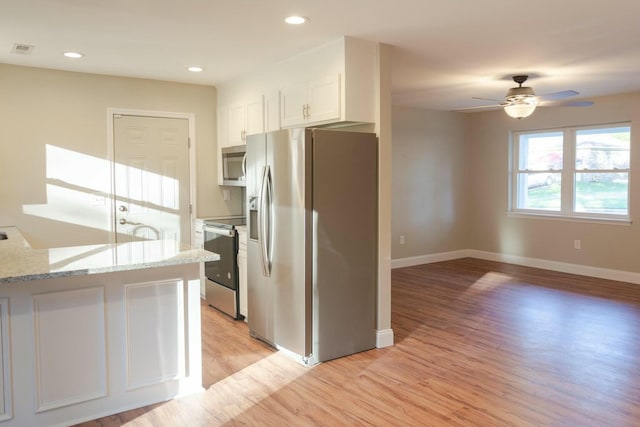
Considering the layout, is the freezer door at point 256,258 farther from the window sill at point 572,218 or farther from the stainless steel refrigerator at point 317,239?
the window sill at point 572,218

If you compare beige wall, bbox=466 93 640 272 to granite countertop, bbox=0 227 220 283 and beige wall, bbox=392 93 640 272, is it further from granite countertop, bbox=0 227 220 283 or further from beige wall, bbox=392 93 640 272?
granite countertop, bbox=0 227 220 283

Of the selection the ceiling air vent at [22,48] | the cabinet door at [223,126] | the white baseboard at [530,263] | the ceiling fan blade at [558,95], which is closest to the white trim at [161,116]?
the cabinet door at [223,126]

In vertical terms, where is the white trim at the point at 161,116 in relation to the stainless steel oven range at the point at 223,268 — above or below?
above

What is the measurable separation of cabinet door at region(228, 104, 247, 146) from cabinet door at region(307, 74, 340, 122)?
123cm

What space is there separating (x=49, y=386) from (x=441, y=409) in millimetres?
2203

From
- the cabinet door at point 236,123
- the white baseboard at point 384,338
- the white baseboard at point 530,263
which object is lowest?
the white baseboard at point 384,338

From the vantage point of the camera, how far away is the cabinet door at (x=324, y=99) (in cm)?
369

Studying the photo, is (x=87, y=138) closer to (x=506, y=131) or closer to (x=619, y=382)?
(x=619, y=382)

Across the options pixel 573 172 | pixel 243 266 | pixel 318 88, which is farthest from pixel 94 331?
pixel 573 172

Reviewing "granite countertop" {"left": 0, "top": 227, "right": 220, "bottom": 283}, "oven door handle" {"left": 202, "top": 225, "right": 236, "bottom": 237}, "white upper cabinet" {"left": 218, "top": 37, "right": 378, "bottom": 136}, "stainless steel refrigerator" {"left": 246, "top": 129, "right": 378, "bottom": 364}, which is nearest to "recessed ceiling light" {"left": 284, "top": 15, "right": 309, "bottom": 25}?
"white upper cabinet" {"left": 218, "top": 37, "right": 378, "bottom": 136}

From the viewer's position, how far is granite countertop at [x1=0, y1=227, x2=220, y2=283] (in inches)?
96.3

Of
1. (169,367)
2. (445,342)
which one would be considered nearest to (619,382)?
(445,342)

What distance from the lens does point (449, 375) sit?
3.39 meters

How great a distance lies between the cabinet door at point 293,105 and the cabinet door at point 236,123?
0.77 meters
